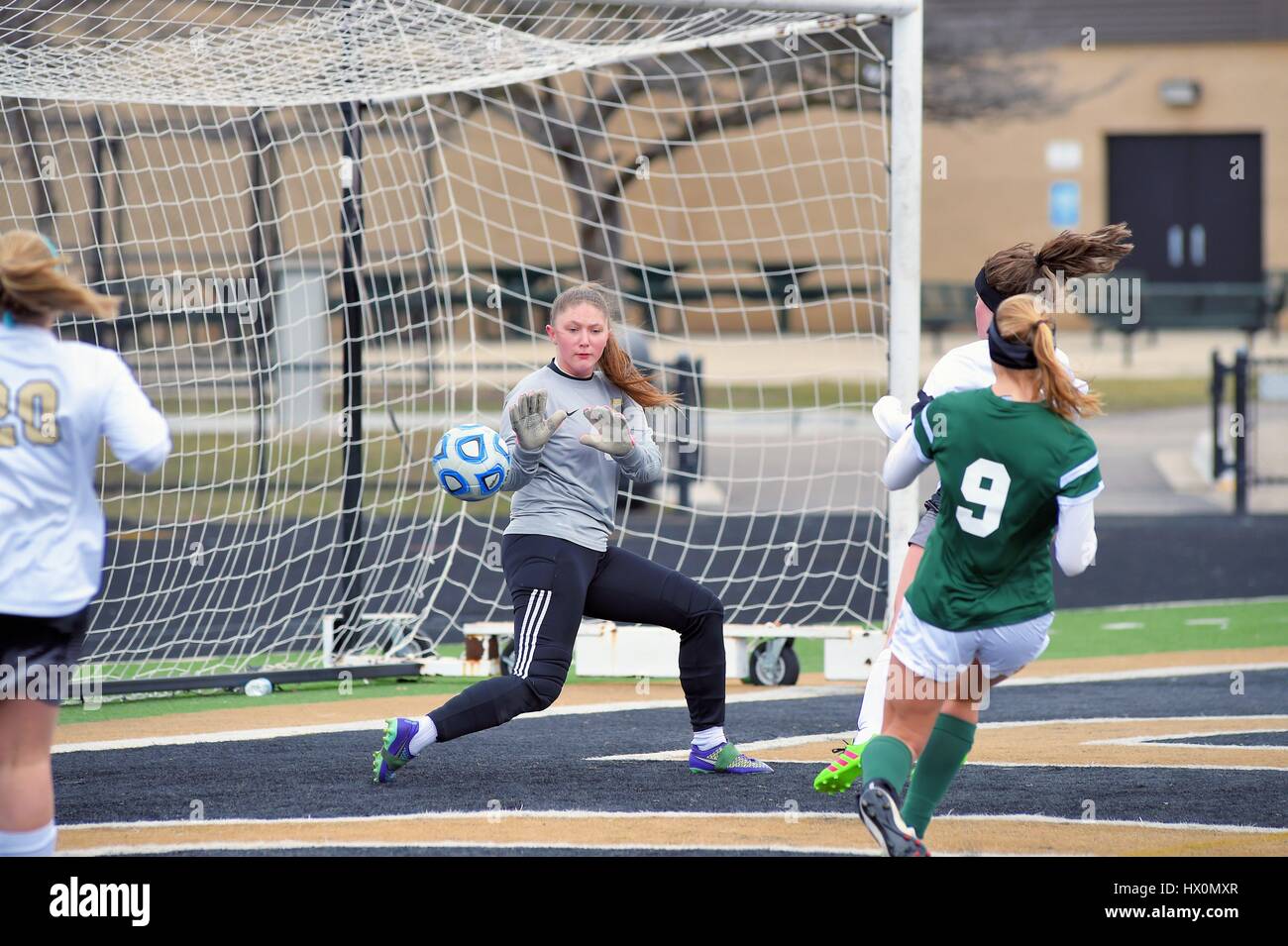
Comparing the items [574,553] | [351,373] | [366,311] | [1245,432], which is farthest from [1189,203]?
[574,553]

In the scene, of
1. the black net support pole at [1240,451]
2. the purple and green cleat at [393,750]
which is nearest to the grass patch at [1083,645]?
the purple and green cleat at [393,750]

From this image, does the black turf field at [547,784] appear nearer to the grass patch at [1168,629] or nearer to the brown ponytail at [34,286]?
the brown ponytail at [34,286]

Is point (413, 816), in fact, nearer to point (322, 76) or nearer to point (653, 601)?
point (653, 601)

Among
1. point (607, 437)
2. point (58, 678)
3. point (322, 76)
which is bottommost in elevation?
point (58, 678)

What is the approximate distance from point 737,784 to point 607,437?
1.33 meters

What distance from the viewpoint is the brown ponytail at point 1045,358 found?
4.54m

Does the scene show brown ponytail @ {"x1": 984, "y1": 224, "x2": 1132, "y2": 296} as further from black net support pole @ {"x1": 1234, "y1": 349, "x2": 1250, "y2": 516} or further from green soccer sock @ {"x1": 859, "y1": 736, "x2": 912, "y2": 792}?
black net support pole @ {"x1": 1234, "y1": 349, "x2": 1250, "y2": 516}

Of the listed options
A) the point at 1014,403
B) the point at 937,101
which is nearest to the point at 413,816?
the point at 1014,403

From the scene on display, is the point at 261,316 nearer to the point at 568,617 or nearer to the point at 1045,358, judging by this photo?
the point at 568,617

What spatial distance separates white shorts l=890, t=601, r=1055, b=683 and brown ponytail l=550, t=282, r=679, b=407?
1686mm

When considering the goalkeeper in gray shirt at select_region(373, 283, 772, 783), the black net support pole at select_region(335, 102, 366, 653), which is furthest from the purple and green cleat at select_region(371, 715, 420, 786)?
the black net support pole at select_region(335, 102, 366, 653)

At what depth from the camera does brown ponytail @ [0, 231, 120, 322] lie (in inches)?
161

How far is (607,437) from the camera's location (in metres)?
5.75

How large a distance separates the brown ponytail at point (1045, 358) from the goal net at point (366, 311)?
10.1 ft
